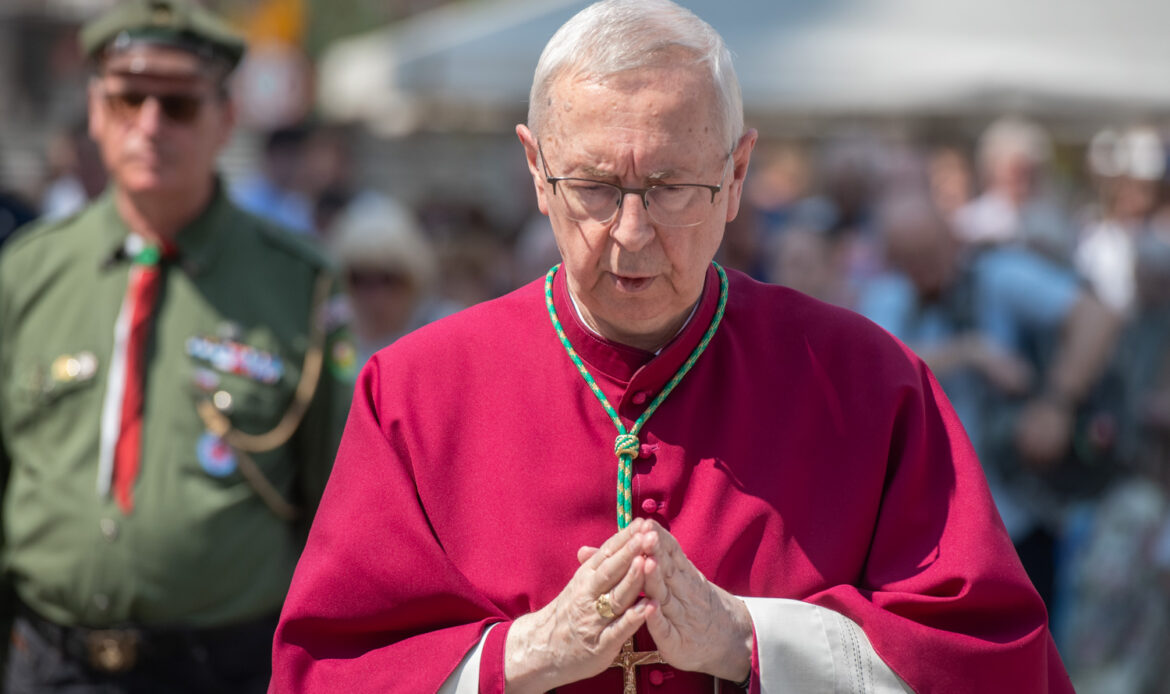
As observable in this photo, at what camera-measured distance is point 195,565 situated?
12.3 ft

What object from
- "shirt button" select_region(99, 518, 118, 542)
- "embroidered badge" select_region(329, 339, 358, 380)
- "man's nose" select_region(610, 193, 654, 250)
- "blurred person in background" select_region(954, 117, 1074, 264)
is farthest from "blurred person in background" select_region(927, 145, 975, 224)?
"man's nose" select_region(610, 193, 654, 250)

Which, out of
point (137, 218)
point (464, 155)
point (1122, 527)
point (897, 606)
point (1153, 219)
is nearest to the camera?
point (897, 606)

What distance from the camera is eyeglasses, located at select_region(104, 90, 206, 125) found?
402 cm

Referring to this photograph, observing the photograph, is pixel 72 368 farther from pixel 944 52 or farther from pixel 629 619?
pixel 944 52

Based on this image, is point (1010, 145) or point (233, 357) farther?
point (1010, 145)

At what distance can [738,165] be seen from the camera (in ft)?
8.26

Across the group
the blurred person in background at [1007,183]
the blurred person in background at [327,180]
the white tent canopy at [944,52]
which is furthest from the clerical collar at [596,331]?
the white tent canopy at [944,52]

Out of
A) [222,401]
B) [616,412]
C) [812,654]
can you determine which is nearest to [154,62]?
[222,401]

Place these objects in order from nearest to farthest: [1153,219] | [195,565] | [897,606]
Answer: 1. [897,606]
2. [195,565]
3. [1153,219]

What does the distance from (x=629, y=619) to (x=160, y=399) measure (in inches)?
80.7

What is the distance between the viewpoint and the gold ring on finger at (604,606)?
7.46ft

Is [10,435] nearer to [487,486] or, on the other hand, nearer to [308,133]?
[487,486]

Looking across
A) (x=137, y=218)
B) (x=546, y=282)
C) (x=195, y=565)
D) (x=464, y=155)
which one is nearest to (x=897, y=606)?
(x=546, y=282)

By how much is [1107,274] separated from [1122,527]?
1762mm
